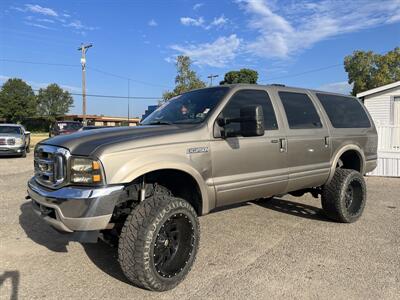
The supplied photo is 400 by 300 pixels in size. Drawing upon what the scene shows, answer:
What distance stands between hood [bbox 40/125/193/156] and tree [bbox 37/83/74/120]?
91.4m

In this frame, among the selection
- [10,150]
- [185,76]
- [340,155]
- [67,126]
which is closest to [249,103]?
[340,155]

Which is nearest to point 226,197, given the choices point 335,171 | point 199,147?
point 199,147

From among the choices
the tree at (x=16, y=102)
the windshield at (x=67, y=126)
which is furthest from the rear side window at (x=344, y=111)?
the tree at (x=16, y=102)

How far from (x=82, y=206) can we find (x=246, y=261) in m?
2.00

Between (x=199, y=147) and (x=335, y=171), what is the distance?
2.82m

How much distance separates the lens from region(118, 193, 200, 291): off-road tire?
3.38 metres

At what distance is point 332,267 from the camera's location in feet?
13.4

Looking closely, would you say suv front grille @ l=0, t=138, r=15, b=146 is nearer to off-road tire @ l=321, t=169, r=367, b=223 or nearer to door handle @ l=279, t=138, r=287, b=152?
off-road tire @ l=321, t=169, r=367, b=223

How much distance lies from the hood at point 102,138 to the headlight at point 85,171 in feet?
0.24

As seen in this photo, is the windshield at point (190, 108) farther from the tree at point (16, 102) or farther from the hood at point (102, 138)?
the tree at point (16, 102)

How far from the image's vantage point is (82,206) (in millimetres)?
3236

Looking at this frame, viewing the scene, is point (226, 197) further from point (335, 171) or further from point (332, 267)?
point (335, 171)

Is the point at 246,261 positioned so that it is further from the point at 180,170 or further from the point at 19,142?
the point at 19,142

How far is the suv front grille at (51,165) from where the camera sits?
3424 millimetres
